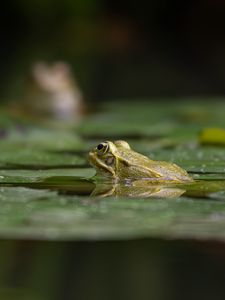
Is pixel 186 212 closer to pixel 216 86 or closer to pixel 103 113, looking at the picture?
pixel 103 113

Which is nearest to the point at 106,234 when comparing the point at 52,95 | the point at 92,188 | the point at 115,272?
the point at 115,272

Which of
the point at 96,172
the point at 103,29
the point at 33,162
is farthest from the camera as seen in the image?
the point at 103,29

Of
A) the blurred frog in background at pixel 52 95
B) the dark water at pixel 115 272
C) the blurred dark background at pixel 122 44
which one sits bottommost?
the dark water at pixel 115 272

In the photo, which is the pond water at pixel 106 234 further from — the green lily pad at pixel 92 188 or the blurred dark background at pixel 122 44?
the blurred dark background at pixel 122 44

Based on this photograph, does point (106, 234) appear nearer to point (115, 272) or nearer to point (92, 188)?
point (115, 272)

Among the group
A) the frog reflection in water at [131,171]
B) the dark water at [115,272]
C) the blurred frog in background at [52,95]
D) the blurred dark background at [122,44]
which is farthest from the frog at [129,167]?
the blurred dark background at [122,44]

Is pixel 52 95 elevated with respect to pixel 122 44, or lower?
lower

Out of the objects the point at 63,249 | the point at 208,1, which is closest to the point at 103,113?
the point at 63,249

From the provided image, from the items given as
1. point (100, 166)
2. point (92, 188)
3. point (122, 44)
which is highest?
point (122, 44)
